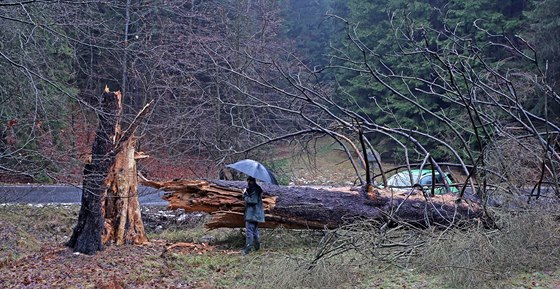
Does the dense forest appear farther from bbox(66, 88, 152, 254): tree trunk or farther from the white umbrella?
the white umbrella

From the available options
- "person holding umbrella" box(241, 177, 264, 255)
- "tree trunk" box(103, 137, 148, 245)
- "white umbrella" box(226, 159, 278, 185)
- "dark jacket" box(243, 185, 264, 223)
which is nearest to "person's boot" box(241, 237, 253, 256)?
"person holding umbrella" box(241, 177, 264, 255)

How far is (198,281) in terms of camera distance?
8.09 m

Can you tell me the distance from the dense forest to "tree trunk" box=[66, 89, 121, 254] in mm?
239

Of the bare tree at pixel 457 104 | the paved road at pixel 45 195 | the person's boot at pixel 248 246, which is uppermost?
the bare tree at pixel 457 104

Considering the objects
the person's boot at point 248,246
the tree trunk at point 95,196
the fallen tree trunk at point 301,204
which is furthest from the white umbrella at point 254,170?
the tree trunk at point 95,196

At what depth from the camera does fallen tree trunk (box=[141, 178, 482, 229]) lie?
31.8 ft

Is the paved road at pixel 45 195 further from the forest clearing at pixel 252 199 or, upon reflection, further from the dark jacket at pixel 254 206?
the dark jacket at pixel 254 206

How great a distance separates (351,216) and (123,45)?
15.5ft

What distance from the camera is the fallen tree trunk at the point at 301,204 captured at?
31.8 ft

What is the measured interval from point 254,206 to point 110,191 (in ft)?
8.18

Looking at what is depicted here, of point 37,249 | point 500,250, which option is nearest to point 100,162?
point 37,249

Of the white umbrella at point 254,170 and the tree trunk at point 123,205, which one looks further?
the tree trunk at point 123,205

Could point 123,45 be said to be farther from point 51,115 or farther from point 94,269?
point 94,269

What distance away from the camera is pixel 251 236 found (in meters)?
9.89
